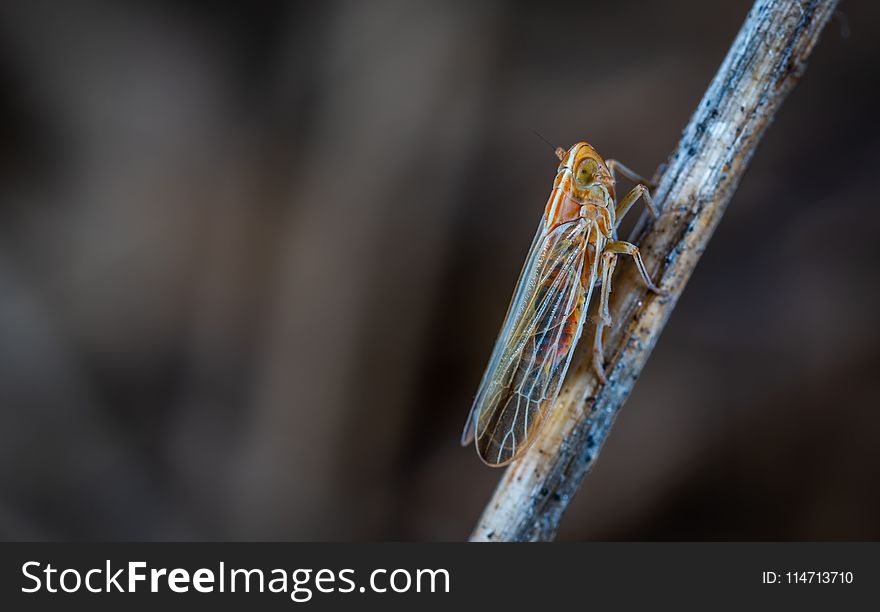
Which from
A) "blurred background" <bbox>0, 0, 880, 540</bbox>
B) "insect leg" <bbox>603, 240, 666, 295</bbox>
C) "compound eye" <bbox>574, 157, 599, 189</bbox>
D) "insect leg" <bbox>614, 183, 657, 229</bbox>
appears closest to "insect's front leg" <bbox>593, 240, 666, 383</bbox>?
"insect leg" <bbox>603, 240, 666, 295</bbox>

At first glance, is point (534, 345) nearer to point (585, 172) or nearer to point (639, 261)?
point (639, 261)

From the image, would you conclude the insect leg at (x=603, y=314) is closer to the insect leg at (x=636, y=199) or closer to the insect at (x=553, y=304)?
the insect at (x=553, y=304)

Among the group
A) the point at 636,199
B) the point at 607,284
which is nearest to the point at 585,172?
the point at 636,199

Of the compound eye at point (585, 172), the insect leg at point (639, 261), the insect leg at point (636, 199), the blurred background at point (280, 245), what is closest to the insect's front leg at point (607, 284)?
the insect leg at point (639, 261)

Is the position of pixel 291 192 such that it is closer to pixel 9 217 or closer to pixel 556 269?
pixel 9 217

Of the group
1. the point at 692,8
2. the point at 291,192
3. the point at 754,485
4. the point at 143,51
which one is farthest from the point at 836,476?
the point at 143,51
